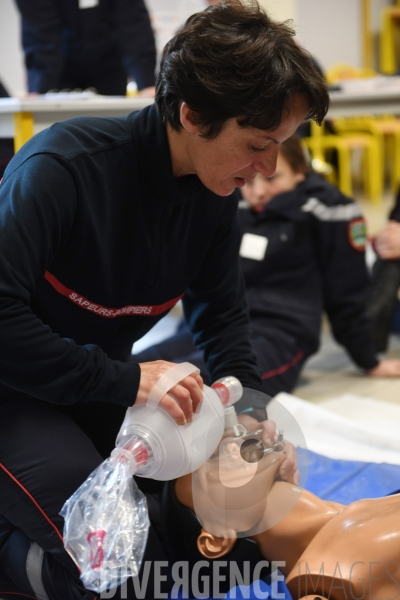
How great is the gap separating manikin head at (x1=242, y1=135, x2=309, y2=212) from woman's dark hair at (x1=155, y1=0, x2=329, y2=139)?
1331mm

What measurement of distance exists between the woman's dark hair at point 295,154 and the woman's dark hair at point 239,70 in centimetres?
131

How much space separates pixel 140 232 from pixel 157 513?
1.91ft

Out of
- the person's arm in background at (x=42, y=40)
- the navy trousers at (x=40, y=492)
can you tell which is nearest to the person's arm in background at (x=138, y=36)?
the person's arm in background at (x=42, y=40)

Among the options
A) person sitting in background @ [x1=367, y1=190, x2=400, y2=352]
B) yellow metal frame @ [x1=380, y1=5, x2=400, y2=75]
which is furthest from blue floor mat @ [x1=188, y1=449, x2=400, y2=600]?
yellow metal frame @ [x1=380, y1=5, x2=400, y2=75]

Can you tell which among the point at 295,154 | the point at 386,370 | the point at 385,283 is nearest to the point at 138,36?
the point at 295,154

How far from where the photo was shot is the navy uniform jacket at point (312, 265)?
2.46 meters

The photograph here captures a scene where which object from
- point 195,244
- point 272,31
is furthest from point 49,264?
point 272,31

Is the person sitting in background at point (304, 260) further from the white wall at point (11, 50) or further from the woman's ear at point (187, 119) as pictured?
the white wall at point (11, 50)

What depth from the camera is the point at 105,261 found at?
48.5 inches

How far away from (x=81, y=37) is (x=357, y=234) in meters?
1.52

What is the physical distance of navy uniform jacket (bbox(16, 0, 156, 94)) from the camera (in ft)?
9.47

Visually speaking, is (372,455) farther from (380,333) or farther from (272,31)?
(272,31)

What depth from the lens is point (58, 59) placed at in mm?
2939

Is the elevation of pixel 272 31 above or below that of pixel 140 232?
above
